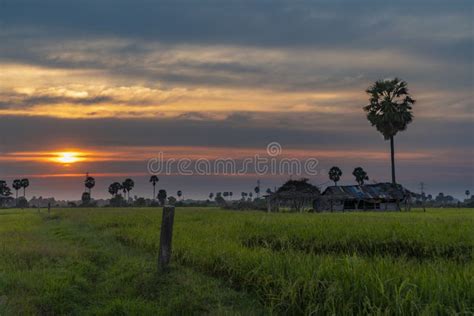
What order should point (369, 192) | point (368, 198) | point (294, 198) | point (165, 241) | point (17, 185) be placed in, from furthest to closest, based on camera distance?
point (17, 185) < point (369, 192) < point (368, 198) < point (294, 198) < point (165, 241)

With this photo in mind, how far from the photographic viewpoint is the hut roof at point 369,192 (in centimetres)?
5681

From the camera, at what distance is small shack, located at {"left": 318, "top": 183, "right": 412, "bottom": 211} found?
2263 inches

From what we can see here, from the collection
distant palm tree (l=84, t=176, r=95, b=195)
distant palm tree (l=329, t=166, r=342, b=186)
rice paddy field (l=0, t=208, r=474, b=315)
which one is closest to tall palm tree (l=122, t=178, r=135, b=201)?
distant palm tree (l=84, t=176, r=95, b=195)

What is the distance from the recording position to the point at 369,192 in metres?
58.7

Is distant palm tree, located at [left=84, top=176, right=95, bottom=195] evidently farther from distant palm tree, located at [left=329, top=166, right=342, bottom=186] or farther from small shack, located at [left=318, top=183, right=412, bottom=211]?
small shack, located at [left=318, top=183, right=412, bottom=211]

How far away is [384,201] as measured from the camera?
194 ft

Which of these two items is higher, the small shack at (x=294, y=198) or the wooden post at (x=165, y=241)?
the small shack at (x=294, y=198)

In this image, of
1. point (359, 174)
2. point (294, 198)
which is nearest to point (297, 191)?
point (294, 198)

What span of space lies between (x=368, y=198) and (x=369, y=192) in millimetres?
2294

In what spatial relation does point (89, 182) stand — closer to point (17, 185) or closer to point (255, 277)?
point (17, 185)

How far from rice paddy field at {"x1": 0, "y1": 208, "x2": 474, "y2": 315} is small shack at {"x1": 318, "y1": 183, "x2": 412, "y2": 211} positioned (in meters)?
42.7

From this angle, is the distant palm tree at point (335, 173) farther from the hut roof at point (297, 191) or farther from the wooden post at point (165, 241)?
the wooden post at point (165, 241)

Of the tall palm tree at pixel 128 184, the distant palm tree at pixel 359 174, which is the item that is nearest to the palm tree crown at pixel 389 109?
the distant palm tree at pixel 359 174

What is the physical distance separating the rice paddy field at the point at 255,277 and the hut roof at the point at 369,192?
4185 centimetres
